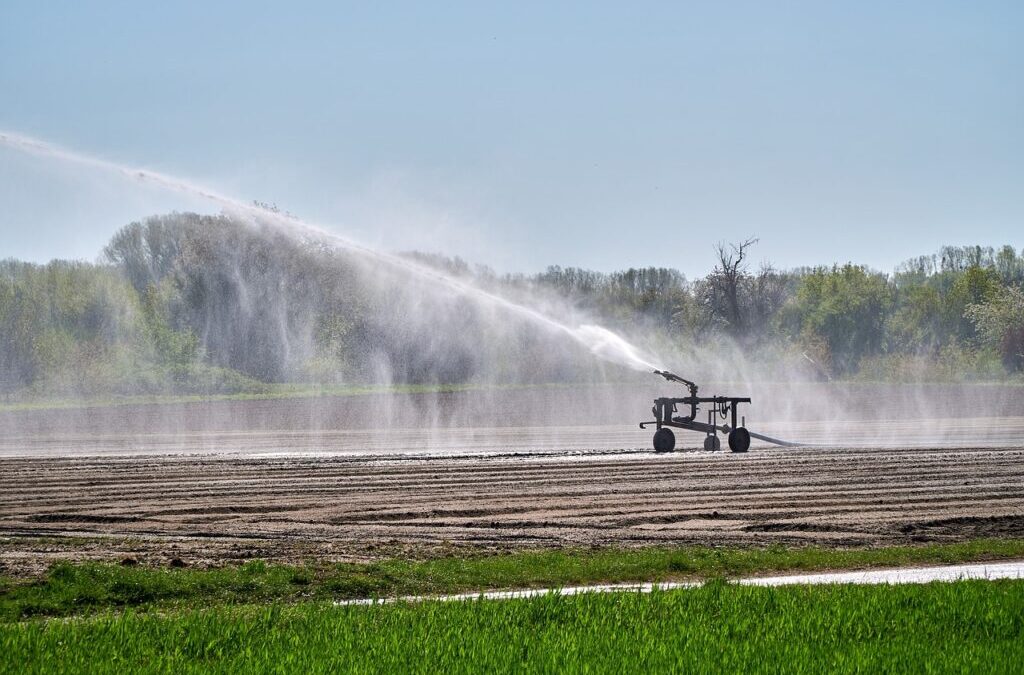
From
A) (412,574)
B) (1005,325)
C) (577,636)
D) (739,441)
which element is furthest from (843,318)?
(577,636)

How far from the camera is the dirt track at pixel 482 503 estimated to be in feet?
72.1

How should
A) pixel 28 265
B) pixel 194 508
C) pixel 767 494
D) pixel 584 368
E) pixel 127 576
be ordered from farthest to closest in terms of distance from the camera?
pixel 28 265
pixel 584 368
pixel 767 494
pixel 194 508
pixel 127 576

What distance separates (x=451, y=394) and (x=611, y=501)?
58819mm

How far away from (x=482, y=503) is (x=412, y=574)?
410 inches

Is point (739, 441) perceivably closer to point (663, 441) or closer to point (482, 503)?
point (663, 441)

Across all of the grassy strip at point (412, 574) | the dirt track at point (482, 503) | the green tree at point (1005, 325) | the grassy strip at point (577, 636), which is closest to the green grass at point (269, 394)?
the green tree at point (1005, 325)

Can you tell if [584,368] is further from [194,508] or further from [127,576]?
[127,576]

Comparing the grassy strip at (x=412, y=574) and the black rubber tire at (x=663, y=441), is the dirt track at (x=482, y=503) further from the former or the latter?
the black rubber tire at (x=663, y=441)

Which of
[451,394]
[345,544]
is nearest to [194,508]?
[345,544]

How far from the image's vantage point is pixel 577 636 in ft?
42.7

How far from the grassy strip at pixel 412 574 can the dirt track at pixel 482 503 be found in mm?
1427

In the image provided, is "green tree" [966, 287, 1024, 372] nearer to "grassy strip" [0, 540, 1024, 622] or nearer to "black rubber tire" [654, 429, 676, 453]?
"black rubber tire" [654, 429, 676, 453]

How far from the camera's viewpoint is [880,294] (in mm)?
120688

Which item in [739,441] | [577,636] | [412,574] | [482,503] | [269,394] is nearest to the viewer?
[577,636]
